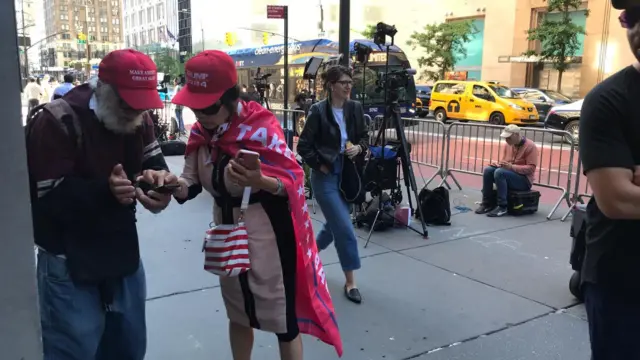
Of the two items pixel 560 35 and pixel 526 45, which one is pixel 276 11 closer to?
pixel 560 35

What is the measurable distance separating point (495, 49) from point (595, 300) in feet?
123

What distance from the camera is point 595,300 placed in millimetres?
1949

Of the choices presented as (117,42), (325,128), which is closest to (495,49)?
(325,128)

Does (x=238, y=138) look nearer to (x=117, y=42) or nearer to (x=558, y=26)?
(x=558, y=26)

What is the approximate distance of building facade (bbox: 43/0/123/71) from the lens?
8594 cm

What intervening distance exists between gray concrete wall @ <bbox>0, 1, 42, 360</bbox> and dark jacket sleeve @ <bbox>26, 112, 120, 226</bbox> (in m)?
0.90

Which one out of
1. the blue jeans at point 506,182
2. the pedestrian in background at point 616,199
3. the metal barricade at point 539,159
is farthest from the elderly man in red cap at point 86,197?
the metal barricade at point 539,159

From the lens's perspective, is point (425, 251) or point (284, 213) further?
point (425, 251)

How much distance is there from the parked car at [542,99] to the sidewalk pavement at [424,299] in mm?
16333

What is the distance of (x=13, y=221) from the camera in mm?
1108

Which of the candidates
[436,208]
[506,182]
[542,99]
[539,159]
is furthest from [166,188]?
[542,99]

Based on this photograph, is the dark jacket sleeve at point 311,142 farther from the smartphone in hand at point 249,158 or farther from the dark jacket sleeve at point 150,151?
the smartphone in hand at point 249,158

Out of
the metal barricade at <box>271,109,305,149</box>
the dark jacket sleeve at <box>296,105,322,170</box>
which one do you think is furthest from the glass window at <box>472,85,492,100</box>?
the dark jacket sleeve at <box>296,105,322,170</box>

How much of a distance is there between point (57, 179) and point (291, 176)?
3.12 ft
